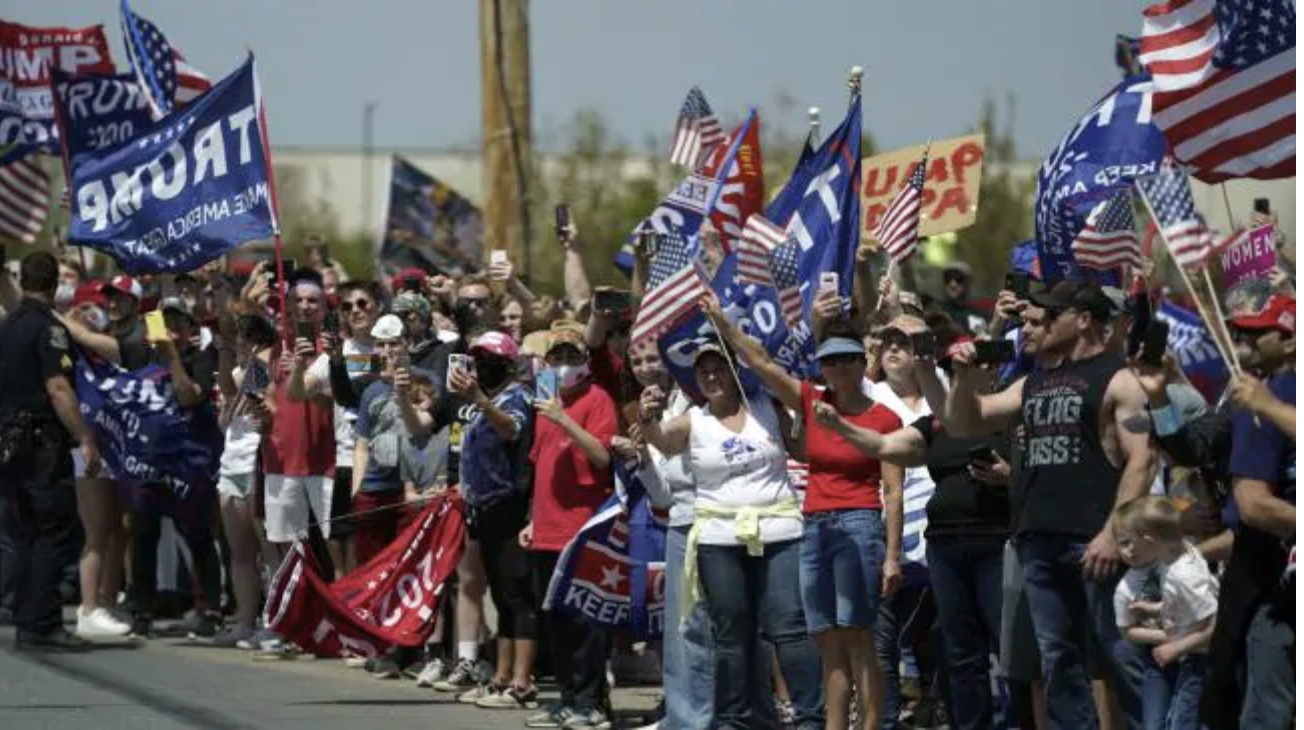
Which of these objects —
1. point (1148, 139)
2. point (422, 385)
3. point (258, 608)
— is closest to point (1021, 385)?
point (1148, 139)

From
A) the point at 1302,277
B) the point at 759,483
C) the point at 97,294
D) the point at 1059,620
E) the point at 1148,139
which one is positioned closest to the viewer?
the point at 1302,277

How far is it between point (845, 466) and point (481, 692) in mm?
3469

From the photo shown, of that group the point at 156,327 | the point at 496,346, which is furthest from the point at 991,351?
the point at 156,327

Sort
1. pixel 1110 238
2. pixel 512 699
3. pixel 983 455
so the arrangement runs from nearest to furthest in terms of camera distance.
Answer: pixel 1110 238 → pixel 983 455 → pixel 512 699

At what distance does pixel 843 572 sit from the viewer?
11695 mm

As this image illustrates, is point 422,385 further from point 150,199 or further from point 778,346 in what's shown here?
point 778,346

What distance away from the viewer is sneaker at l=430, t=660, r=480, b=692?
1487 centimetres

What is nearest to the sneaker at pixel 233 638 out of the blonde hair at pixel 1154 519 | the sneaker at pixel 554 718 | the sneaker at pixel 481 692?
the sneaker at pixel 481 692

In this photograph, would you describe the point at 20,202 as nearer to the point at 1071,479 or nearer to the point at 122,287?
the point at 122,287

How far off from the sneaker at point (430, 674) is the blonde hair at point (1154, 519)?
19.6ft

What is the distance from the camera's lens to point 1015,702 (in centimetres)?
1135

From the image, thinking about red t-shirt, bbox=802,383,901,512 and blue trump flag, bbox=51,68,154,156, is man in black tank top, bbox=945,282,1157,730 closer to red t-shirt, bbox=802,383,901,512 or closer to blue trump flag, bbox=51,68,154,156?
red t-shirt, bbox=802,383,901,512

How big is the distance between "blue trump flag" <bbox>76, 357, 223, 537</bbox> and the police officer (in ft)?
3.51

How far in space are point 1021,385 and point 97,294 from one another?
935cm
